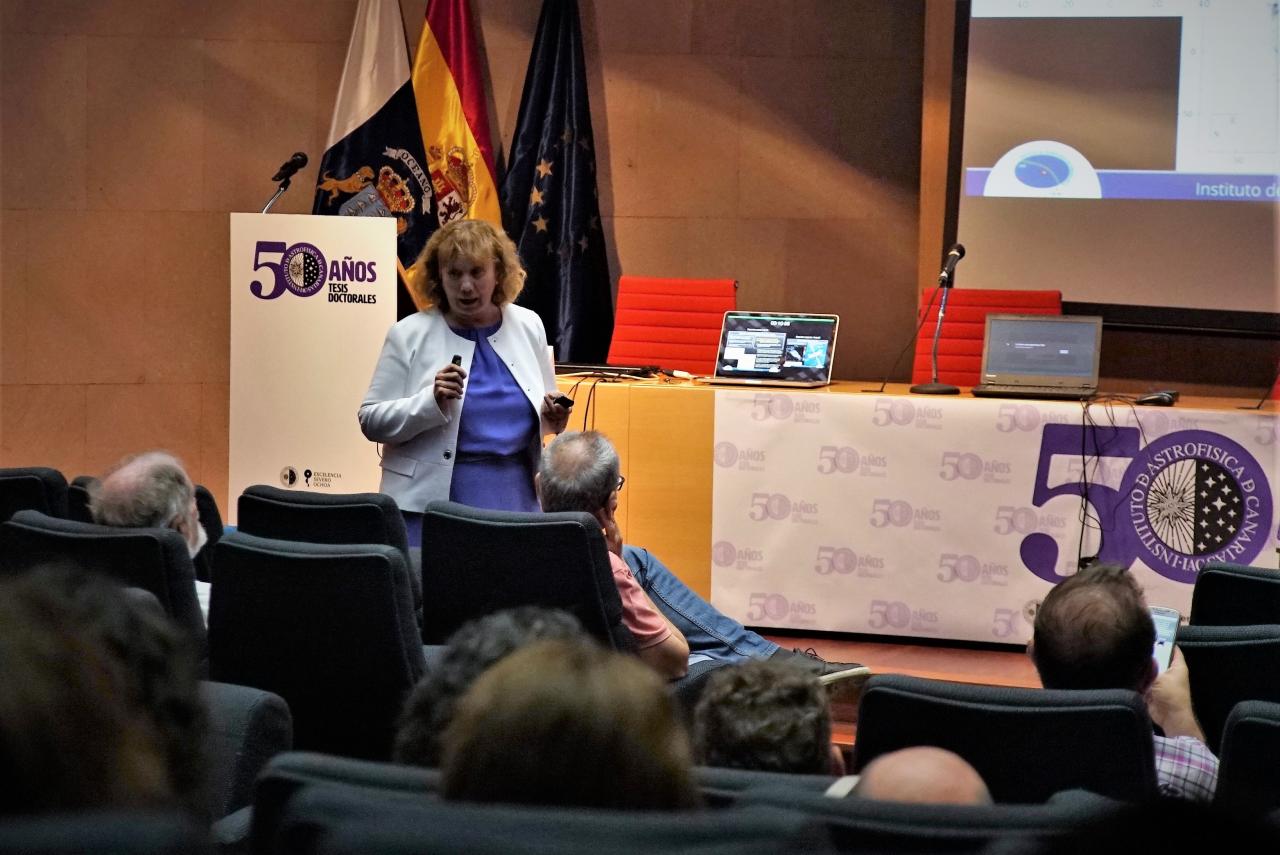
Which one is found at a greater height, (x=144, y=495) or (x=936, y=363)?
(x=936, y=363)

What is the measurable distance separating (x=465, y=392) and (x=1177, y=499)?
2.46 m

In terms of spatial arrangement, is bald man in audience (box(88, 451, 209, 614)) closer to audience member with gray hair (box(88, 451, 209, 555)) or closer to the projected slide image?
audience member with gray hair (box(88, 451, 209, 555))

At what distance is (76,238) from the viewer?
23.0ft

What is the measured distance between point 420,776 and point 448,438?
2674 mm

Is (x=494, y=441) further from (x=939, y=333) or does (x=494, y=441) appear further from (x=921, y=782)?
(x=921, y=782)

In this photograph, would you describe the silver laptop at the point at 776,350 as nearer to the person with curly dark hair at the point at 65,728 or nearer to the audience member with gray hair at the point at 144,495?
the audience member with gray hair at the point at 144,495

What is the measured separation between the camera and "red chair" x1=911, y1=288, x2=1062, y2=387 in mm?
5715

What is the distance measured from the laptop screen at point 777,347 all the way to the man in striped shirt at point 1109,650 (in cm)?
323

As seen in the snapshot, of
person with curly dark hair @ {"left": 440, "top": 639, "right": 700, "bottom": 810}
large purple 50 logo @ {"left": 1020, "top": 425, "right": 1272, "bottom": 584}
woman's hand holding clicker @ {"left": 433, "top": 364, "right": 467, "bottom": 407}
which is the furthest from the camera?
large purple 50 logo @ {"left": 1020, "top": 425, "right": 1272, "bottom": 584}

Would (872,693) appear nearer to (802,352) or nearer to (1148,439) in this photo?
(1148,439)

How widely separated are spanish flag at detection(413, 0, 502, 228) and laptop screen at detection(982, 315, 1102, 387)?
8.55ft

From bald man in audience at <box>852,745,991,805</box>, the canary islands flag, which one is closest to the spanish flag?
the canary islands flag

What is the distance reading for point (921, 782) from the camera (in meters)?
1.41

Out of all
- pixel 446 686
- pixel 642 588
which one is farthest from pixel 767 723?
pixel 642 588
